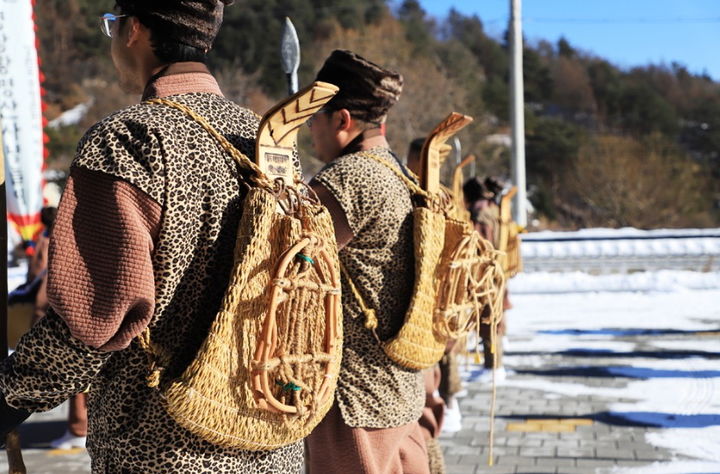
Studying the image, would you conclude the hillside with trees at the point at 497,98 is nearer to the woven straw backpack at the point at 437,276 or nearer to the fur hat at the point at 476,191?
the fur hat at the point at 476,191

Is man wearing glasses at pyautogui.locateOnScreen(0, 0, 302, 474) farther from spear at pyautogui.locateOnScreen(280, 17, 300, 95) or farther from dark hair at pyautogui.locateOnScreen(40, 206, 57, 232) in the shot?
dark hair at pyautogui.locateOnScreen(40, 206, 57, 232)

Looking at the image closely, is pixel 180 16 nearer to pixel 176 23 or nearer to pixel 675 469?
pixel 176 23

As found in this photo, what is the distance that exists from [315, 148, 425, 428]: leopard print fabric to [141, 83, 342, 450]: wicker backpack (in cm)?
86

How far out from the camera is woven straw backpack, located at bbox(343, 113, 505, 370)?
325 centimetres

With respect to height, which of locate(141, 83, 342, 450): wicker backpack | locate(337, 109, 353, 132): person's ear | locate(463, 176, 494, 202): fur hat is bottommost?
locate(463, 176, 494, 202): fur hat

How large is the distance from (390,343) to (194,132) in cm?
132

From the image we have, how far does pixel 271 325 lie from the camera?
2.06 metres

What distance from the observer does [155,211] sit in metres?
1.97

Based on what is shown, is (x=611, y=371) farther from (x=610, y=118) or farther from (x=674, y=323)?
(x=610, y=118)

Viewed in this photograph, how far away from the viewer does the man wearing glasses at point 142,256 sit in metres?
1.92

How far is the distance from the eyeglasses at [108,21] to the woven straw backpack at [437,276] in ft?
4.11

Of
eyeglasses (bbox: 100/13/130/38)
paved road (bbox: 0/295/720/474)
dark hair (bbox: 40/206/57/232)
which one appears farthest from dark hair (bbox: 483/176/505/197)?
eyeglasses (bbox: 100/13/130/38)

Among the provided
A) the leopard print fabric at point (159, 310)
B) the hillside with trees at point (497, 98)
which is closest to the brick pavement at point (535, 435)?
the leopard print fabric at point (159, 310)

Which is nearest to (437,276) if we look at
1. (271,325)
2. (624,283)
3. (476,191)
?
(271,325)
